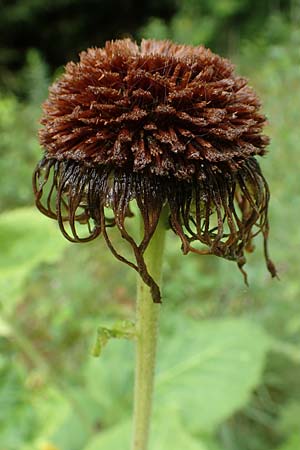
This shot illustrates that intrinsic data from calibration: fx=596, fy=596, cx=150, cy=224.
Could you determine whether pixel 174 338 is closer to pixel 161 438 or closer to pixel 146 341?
pixel 161 438

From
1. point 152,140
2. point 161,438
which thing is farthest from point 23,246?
point 152,140

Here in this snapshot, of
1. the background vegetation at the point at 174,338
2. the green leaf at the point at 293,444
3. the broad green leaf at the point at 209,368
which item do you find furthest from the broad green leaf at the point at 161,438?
the green leaf at the point at 293,444

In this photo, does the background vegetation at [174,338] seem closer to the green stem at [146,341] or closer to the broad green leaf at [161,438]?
the broad green leaf at [161,438]

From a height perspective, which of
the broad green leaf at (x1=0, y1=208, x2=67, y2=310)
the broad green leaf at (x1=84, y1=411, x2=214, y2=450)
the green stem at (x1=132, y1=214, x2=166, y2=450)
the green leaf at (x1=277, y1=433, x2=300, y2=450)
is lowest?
the green leaf at (x1=277, y1=433, x2=300, y2=450)

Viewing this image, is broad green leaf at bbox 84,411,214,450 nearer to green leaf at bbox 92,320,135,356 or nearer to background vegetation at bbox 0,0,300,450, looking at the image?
background vegetation at bbox 0,0,300,450

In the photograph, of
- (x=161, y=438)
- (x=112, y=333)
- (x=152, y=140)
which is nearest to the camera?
(x=152, y=140)

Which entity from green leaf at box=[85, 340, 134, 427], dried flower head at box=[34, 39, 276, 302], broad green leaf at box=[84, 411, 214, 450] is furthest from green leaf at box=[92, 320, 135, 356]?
green leaf at box=[85, 340, 134, 427]

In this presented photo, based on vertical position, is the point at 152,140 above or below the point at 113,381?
above
